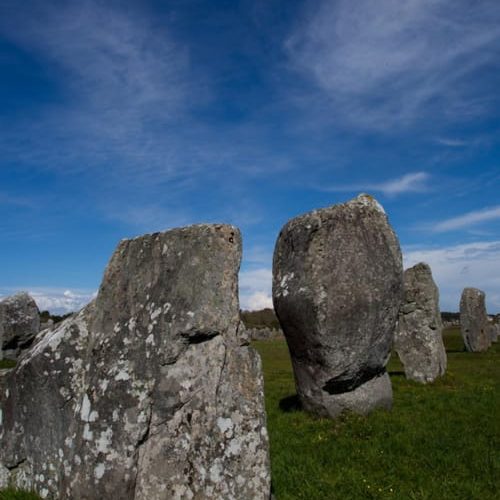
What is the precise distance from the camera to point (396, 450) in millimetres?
9492

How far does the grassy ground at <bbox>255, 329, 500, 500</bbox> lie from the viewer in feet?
25.5

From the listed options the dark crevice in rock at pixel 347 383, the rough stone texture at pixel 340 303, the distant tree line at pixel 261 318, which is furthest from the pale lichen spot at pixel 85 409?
the distant tree line at pixel 261 318

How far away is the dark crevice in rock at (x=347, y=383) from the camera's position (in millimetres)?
11883

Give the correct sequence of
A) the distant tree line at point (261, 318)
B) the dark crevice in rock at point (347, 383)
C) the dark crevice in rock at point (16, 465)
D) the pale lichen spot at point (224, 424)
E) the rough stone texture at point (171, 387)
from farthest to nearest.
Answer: the distant tree line at point (261, 318) < the dark crevice in rock at point (347, 383) < the dark crevice in rock at point (16, 465) < the pale lichen spot at point (224, 424) < the rough stone texture at point (171, 387)

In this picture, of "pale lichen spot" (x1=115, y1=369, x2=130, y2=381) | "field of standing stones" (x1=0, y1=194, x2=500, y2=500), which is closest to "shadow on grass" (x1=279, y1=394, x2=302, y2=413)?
"field of standing stones" (x1=0, y1=194, x2=500, y2=500)

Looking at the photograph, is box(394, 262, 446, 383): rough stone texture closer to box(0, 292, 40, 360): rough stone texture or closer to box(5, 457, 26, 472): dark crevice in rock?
box(5, 457, 26, 472): dark crevice in rock

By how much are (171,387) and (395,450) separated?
5.49 meters

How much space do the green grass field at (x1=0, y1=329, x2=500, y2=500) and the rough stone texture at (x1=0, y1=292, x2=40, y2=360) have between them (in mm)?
17516

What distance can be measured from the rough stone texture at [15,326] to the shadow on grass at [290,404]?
17.4m

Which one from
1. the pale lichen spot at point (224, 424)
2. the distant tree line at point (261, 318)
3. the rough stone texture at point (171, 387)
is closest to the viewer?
the rough stone texture at point (171, 387)

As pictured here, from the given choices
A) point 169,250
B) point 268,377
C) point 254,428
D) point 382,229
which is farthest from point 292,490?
point 268,377

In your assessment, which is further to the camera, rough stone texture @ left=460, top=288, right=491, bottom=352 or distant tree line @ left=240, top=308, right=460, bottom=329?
distant tree line @ left=240, top=308, right=460, bottom=329

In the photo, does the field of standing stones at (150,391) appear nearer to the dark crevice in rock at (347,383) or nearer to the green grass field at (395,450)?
the green grass field at (395,450)

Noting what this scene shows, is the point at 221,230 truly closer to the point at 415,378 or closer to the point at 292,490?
the point at 292,490
